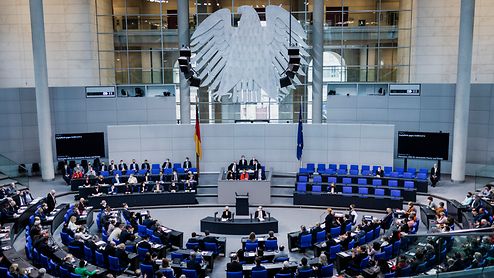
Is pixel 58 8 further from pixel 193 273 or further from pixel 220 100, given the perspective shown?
pixel 193 273

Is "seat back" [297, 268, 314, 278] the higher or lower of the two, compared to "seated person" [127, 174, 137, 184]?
lower

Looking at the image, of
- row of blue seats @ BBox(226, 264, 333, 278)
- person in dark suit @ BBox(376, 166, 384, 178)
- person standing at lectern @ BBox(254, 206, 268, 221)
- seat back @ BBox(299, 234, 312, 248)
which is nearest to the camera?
row of blue seats @ BBox(226, 264, 333, 278)

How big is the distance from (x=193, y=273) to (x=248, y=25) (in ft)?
44.5

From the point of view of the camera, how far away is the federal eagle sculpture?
74.2 ft

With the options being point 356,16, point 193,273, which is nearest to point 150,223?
point 193,273

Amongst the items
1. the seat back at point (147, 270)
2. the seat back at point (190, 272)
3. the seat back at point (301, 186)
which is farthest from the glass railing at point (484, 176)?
the seat back at point (147, 270)

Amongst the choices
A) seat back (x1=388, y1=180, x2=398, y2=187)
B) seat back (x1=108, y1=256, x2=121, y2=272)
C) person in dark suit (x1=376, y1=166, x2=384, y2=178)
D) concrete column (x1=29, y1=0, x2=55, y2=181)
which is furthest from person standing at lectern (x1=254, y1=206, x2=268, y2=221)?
concrete column (x1=29, y1=0, x2=55, y2=181)

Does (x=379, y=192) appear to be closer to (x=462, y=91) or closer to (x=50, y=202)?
(x=462, y=91)

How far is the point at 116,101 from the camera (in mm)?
25094

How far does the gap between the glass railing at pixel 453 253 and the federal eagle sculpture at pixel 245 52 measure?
16.8 metres

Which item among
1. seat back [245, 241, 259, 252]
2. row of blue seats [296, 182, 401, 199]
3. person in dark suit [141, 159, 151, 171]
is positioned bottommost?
seat back [245, 241, 259, 252]

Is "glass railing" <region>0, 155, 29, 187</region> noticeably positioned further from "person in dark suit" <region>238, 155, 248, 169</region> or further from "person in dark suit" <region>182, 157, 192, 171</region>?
"person in dark suit" <region>238, 155, 248, 169</region>

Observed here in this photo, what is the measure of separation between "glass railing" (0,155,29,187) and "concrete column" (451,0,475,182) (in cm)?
1964

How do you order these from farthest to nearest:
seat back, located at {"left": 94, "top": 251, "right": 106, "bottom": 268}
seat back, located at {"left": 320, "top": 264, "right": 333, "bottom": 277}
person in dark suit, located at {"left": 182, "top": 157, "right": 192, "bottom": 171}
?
person in dark suit, located at {"left": 182, "top": 157, "right": 192, "bottom": 171}, seat back, located at {"left": 94, "top": 251, "right": 106, "bottom": 268}, seat back, located at {"left": 320, "top": 264, "right": 333, "bottom": 277}
